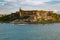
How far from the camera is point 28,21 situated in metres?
13.2

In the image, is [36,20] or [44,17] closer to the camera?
[44,17]

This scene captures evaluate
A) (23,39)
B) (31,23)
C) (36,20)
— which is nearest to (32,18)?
(36,20)

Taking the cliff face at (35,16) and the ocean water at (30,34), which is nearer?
the ocean water at (30,34)

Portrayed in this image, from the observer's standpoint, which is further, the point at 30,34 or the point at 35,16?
the point at 35,16

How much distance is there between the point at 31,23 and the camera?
13.7m

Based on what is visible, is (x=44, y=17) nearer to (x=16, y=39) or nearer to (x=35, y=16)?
(x=35, y=16)

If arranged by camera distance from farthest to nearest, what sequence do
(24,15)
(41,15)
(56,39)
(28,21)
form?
1. (28,21)
2. (24,15)
3. (41,15)
4. (56,39)

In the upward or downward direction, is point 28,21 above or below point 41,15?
below

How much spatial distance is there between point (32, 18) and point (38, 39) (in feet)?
19.8

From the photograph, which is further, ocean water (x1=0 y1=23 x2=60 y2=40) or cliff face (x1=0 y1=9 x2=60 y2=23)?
cliff face (x1=0 y1=9 x2=60 y2=23)

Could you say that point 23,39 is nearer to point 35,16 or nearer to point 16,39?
point 16,39

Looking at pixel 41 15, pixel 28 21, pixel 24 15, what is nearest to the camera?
pixel 41 15

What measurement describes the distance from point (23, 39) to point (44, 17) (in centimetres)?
469

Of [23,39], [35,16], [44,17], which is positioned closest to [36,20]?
[35,16]
